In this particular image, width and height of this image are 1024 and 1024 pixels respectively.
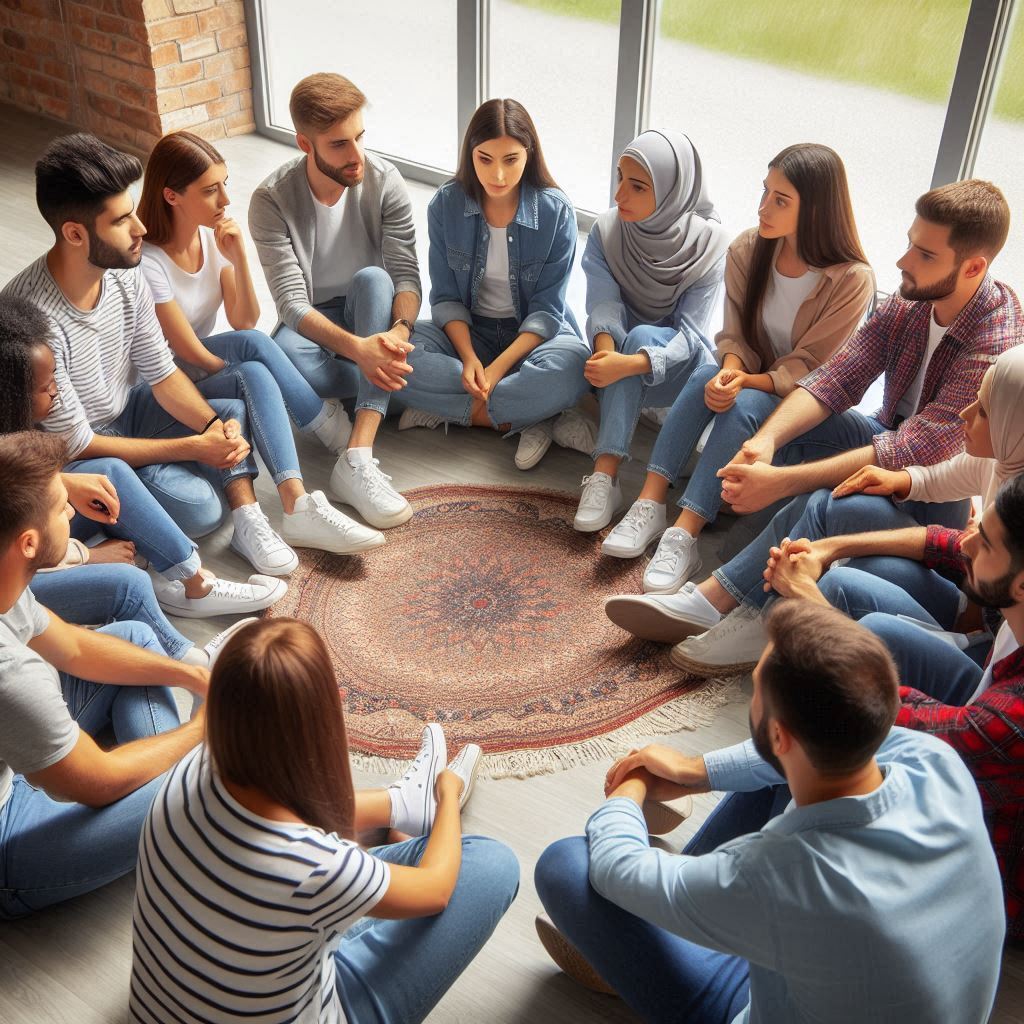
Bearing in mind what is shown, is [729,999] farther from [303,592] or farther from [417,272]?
[417,272]

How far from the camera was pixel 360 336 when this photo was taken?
313 centimetres

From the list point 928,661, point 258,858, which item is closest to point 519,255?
point 928,661

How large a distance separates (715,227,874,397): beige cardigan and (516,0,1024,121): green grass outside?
123cm

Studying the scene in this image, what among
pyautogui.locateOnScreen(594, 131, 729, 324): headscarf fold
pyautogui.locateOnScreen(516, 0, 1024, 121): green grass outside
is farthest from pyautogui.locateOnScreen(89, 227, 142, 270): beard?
pyautogui.locateOnScreen(516, 0, 1024, 121): green grass outside

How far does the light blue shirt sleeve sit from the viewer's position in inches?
120

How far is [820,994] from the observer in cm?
129

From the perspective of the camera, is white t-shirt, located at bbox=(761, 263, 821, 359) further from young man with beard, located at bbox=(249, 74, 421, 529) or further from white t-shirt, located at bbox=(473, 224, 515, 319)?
young man with beard, located at bbox=(249, 74, 421, 529)

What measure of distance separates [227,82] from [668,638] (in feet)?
11.9

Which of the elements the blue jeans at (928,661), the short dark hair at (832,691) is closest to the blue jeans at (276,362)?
the blue jeans at (928,661)

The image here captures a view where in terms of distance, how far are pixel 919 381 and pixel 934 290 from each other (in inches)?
9.3

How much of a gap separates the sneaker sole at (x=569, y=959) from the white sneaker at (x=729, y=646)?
30.4 inches

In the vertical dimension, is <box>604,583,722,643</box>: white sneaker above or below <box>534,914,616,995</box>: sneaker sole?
above

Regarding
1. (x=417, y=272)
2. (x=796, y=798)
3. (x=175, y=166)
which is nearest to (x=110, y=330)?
(x=175, y=166)

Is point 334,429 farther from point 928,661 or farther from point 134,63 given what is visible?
point 134,63
